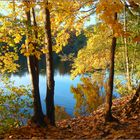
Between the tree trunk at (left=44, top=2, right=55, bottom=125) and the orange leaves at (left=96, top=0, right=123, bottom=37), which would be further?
the tree trunk at (left=44, top=2, right=55, bottom=125)

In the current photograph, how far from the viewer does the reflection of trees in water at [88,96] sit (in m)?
30.6

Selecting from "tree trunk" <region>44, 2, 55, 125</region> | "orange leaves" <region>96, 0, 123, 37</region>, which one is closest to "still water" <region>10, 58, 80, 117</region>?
"tree trunk" <region>44, 2, 55, 125</region>

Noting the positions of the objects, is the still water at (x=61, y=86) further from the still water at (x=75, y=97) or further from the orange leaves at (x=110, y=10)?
the orange leaves at (x=110, y=10)

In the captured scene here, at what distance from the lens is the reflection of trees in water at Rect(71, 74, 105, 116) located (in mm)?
30625

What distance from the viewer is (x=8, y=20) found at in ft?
35.8

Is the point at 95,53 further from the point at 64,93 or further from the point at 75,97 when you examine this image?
the point at 64,93

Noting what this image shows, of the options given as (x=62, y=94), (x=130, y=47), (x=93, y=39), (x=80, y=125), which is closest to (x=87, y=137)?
(x=80, y=125)

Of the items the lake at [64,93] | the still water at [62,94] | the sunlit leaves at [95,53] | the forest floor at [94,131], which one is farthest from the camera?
the still water at [62,94]

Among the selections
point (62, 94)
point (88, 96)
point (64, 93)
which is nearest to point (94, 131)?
point (88, 96)

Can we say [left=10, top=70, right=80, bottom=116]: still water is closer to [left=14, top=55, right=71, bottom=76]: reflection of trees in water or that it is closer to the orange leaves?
[left=14, top=55, right=71, bottom=76]: reflection of trees in water

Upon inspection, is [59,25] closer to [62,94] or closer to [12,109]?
[12,109]

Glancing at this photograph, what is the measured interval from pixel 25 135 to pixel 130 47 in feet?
34.5

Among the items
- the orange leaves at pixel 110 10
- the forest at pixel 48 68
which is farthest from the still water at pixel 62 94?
the orange leaves at pixel 110 10

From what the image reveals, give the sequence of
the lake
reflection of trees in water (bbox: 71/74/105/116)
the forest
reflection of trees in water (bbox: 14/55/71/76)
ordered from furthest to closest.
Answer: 1. reflection of trees in water (bbox: 14/55/71/76)
2. the lake
3. reflection of trees in water (bbox: 71/74/105/116)
4. the forest
